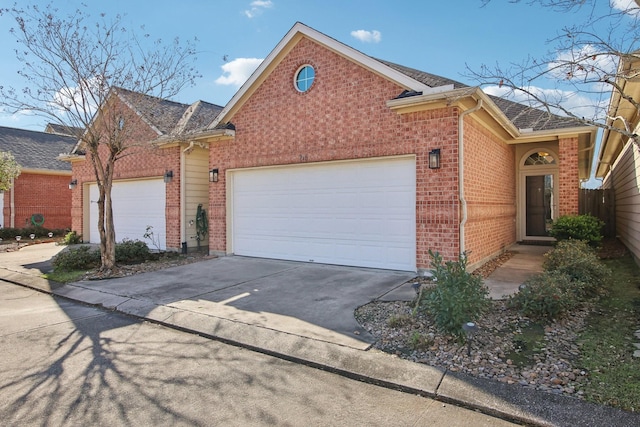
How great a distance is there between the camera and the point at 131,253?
1058 centimetres

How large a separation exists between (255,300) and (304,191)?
12.6 feet

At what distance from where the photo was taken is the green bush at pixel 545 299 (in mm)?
5003

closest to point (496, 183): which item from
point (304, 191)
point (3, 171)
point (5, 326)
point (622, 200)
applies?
point (622, 200)

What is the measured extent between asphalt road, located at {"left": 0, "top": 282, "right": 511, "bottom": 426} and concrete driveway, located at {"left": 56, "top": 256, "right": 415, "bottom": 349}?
32.7 inches

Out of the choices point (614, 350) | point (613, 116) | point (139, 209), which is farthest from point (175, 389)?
point (139, 209)

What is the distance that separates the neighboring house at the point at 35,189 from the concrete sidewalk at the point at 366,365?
15736 mm

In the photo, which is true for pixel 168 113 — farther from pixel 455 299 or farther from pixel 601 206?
pixel 601 206

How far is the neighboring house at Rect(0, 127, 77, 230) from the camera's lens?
63.5ft

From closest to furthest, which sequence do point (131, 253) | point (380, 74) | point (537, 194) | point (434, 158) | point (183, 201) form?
point (434, 158) < point (380, 74) < point (131, 253) < point (183, 201) < point (537, 194)

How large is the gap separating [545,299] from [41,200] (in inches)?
902

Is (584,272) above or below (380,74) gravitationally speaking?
below

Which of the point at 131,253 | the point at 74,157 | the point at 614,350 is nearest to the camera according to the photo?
the point at 614,350

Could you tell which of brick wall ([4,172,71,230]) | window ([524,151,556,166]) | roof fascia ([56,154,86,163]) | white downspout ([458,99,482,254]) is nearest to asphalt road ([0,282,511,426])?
white downspout ([458,99,482,254])

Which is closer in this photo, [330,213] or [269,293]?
[269,293]
